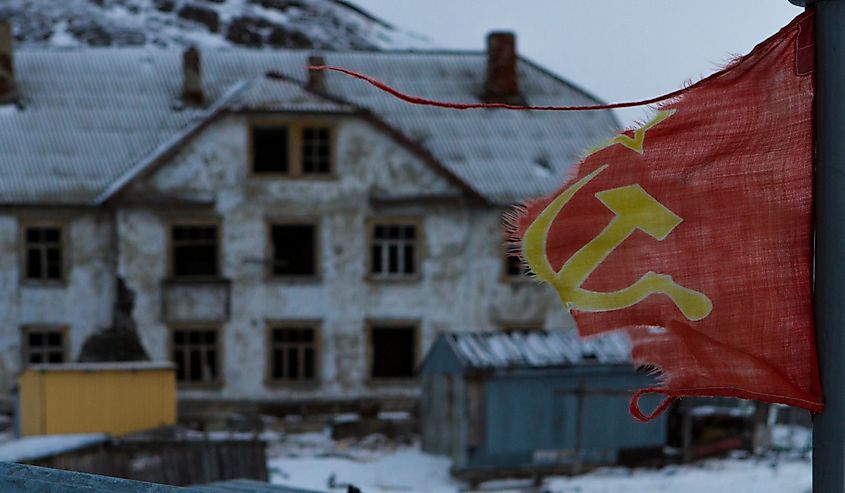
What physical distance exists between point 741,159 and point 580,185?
0.54 m

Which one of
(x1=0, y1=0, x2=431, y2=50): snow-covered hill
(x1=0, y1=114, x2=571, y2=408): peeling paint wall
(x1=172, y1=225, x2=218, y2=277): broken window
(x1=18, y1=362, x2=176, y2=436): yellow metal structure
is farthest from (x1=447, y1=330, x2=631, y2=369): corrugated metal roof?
(x1=0, y1=0, x2=431, y2=50): snow-covered hill

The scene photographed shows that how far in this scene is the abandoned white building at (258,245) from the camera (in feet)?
79.8

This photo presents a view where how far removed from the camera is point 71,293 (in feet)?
81.4

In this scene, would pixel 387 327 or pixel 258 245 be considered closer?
pixel 258 245

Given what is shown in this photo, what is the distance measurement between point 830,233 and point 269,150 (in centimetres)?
2343

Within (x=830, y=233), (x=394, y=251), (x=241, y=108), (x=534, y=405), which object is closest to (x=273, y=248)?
(x=394, y=251)

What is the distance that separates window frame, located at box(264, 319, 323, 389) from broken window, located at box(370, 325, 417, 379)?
3.83 ft

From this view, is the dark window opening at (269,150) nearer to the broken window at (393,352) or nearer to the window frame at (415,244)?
the window frame at (415,244)

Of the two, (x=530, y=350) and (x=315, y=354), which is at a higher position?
(x=530, y=350)

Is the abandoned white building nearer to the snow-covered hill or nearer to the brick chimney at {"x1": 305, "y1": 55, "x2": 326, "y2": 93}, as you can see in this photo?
the brick chimney at {"x1": 305, "y1": 55, "x2": 326, "y2": 93}

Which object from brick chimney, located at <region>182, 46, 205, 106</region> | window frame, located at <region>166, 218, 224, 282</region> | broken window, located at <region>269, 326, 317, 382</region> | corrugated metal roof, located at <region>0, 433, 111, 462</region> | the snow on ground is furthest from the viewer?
brick chimney, located at <region>182, 46, 205, 106</region>

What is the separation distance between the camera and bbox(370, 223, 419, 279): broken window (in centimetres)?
2522

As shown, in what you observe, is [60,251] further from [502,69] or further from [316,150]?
[502,69]

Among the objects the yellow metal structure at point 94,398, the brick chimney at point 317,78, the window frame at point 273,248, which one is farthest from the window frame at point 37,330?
the brick chimney at point 317,78
